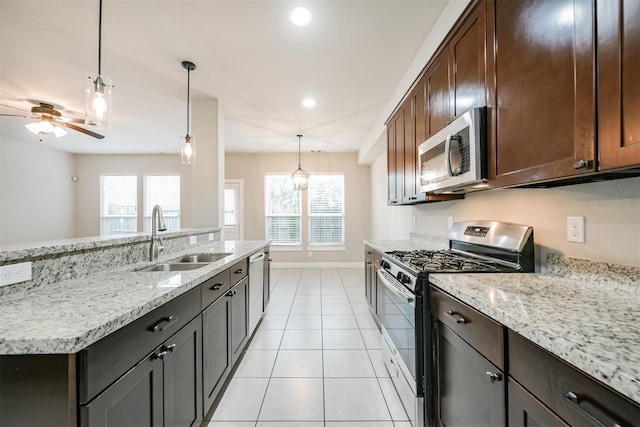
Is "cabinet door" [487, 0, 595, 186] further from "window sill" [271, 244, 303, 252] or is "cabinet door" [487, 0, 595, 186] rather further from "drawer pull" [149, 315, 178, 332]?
"window sill" [271, 244, 303, 252]

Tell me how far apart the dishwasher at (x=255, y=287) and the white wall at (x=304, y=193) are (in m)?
3.35

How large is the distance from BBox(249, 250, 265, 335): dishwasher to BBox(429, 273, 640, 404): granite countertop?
179cm

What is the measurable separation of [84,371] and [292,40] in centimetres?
254

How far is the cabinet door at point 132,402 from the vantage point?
79 cm

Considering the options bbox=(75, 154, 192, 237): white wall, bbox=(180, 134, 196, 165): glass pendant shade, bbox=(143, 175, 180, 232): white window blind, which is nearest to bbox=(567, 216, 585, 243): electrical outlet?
bbox=(180, 134, 196, 165): glass pendant shade

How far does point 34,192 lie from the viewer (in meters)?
5.49

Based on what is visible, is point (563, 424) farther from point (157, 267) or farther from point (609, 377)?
point (157, 267)

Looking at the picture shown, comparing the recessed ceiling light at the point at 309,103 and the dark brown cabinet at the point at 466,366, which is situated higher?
the recessed ceiling light at the point at 309,103

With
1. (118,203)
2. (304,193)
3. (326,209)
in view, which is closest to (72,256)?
(304,193)

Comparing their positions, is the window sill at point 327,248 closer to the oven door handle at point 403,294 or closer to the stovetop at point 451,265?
the oven door handle at point 403,294

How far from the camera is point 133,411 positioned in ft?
3.06

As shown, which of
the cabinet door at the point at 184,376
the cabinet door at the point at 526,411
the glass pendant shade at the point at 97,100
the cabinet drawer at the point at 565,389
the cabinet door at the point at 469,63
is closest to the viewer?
the cabinet drawer at the point at 565,389

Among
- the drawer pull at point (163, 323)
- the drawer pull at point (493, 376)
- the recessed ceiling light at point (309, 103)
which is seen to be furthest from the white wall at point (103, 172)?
the drawer pull at point (493, 376)

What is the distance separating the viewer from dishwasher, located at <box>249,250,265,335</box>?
254 centimetres
